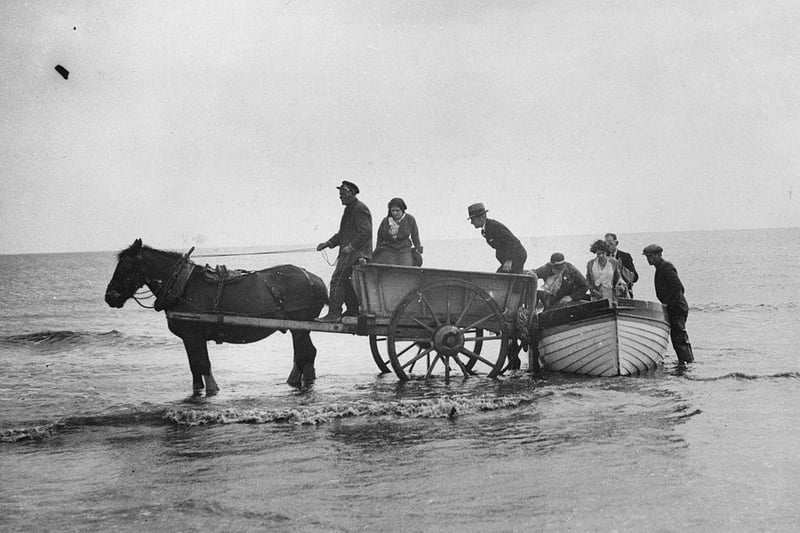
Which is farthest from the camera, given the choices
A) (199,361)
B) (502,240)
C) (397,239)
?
Result: (502,240)

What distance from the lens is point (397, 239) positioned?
33.7ft

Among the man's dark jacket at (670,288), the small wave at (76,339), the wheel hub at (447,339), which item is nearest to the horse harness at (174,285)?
the wheel hub at (447,339)

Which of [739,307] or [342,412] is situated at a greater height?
[739,307]

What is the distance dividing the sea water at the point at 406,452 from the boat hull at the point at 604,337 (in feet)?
0.98

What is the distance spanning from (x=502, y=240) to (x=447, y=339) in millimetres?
1694

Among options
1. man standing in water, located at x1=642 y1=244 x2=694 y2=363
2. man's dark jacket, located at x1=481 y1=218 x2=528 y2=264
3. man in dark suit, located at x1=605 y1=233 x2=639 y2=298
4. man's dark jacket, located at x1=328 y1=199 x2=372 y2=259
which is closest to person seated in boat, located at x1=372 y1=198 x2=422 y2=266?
man's dark jacket, located at x1=328 y1=199 x2=372 y2=259

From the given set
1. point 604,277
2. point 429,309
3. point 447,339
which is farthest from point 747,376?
point 429,309

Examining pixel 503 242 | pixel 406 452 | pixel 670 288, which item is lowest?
pixel 406 452

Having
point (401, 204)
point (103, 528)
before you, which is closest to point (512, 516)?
point (103, 528)

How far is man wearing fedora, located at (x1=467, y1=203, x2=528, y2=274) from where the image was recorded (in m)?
10.4

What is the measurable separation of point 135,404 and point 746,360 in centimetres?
1054

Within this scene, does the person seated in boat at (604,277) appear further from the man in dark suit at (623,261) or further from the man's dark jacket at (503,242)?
the man's dark jacket at (503,242)

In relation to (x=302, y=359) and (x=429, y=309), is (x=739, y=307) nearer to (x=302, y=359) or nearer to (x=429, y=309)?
(x=429, y=309)

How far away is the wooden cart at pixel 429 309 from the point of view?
9672 mm
